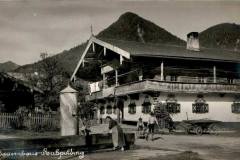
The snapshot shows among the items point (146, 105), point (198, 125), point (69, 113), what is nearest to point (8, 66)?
→ point (146, 105)

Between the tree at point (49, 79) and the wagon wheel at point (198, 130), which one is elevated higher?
the tree at point (49, 79)

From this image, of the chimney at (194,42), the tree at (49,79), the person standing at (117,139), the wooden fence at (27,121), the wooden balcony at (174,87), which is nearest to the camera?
the person standing at (117,139)

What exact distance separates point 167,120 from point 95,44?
10.2 metres

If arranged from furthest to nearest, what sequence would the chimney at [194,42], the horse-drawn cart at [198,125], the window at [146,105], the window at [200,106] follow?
the chimney at [194,42] < the window at [200,106] < the window at [146,105] < the horse-drawn cart at [198,125]

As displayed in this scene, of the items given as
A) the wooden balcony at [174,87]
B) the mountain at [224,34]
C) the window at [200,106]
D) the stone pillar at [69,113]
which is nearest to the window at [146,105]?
the wooden balcony at [174,87]

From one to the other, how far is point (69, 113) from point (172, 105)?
573 inches

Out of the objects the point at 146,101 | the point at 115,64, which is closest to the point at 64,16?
the point at 146,101

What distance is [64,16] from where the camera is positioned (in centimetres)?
1279

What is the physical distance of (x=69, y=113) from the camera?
14203mm

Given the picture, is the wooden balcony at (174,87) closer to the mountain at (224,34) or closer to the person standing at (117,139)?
the mountain at (224,34)

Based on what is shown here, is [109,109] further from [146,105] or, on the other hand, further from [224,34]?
[224,34]

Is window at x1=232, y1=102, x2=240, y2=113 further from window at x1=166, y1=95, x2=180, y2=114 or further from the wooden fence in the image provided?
the wooden fence

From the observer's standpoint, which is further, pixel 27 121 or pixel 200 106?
pixel 200 106

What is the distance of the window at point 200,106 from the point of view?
28.5 metres
